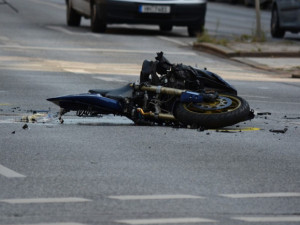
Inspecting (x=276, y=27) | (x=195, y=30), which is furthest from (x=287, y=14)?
(x=195, y=30)

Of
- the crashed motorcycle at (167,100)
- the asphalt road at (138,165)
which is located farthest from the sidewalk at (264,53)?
the crashed motorcycle at (167,100)

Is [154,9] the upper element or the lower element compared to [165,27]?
upper

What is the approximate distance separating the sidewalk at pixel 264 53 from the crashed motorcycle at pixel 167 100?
28.1 ft

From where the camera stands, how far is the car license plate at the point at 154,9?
26641 millimetres

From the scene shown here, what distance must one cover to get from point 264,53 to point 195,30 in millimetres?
5184

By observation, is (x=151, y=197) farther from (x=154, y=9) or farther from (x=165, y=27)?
(x=165, y=27)

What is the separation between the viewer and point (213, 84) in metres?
11.6

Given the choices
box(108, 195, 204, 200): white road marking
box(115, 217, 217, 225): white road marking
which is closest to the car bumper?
box(108, 195, 204, 200): white road marking

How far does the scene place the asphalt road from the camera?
7.05 metres

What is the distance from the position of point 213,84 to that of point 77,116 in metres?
1.50

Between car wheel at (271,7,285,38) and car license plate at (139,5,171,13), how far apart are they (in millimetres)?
2815

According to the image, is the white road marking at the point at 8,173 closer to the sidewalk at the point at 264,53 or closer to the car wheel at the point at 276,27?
the sidewalk at the point at 264,53

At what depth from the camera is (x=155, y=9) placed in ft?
87.8

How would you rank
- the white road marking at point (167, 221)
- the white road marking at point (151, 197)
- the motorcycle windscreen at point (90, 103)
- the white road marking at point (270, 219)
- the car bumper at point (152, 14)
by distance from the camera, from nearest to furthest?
the white road marking at point (167, 221) → the white road marking at point (270, 219) → the white road marking at point (151, 197) → the motorcycle windscreen at point (90, 103) → the car bumper at point (152, 14)
